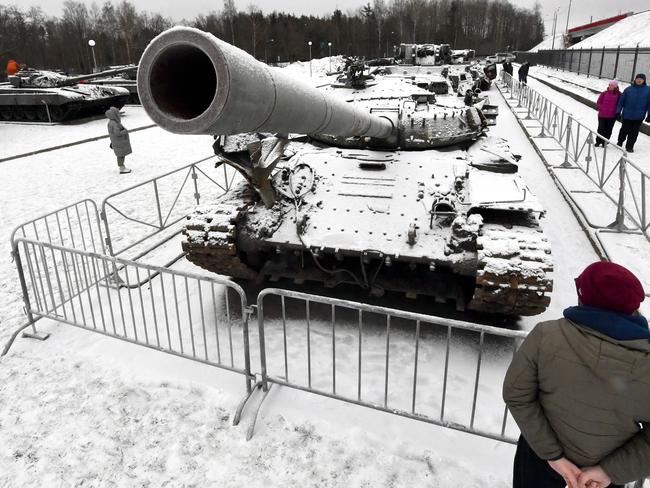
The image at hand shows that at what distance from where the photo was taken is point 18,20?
166 ft

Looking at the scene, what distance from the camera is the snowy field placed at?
3656 millimetres

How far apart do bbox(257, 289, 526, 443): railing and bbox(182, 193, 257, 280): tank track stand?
0.71 metres

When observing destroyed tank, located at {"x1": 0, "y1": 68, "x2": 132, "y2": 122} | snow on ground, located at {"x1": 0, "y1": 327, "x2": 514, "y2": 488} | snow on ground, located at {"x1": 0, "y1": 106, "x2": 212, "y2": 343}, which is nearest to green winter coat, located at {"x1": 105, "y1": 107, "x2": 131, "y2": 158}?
snow on ground, located at {"x1": 0, "y1": 106, "x2": 212, "y2": 343}

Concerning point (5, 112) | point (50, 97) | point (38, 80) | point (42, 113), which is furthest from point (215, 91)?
point (5, 112)

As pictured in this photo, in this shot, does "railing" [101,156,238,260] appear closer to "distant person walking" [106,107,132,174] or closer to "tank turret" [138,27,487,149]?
"distant person walking" [106,107,132,174]

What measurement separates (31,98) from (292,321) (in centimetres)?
1808

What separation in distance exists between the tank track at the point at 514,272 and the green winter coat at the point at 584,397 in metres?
2.15

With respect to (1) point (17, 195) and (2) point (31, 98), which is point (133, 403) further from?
(2) point (31, 98)

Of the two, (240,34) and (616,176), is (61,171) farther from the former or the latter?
(240,34)

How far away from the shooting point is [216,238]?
209 inches

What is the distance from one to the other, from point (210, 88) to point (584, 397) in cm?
207

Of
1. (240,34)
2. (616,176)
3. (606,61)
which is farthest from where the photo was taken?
(240,34)

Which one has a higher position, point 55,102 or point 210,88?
point 210,88

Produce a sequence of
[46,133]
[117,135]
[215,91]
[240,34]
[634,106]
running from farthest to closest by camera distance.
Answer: [240,34], [46,133], [117,135], [634,106], [215,91]
